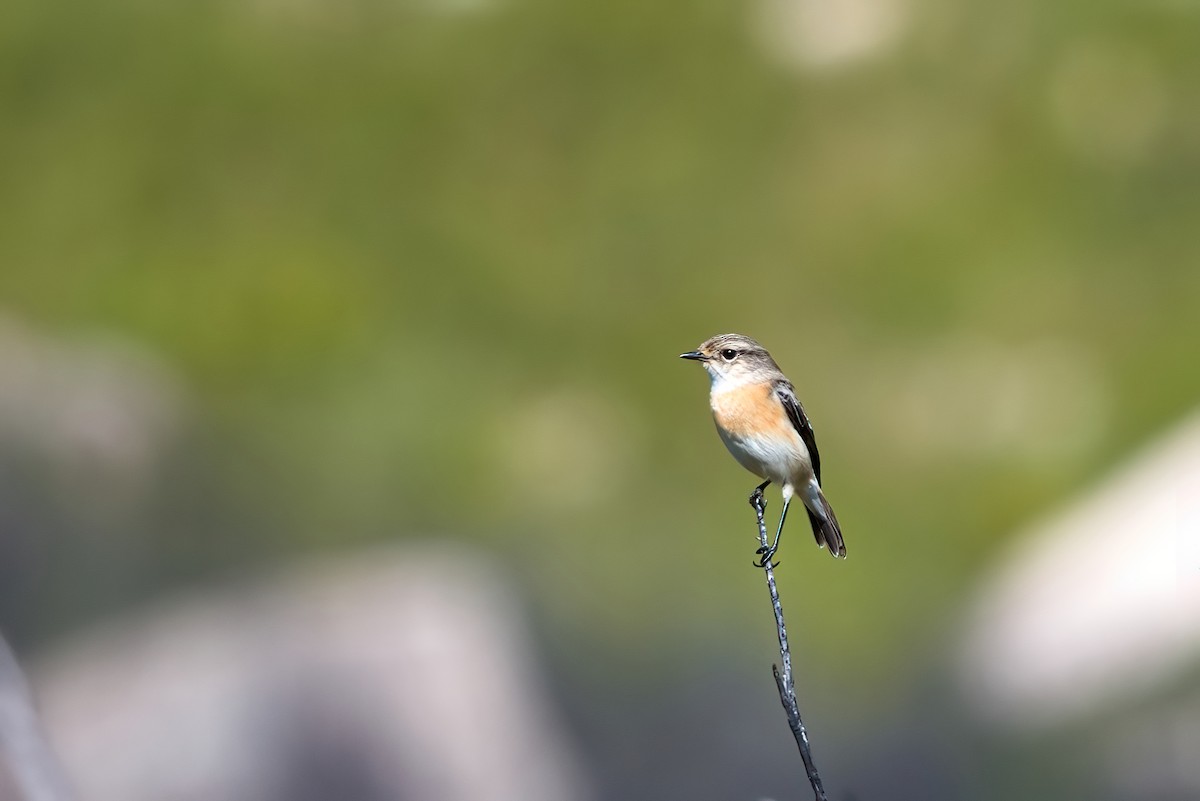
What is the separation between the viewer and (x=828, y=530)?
24.2 ft

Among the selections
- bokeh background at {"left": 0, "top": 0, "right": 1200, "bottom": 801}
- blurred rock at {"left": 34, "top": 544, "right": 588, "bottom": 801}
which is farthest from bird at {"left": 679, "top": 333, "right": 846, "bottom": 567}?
blurred rock at {"left": 34, "top": 544, "right": 588, "bottom": 801}

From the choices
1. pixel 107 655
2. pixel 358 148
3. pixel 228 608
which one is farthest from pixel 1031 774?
pixel 358 148

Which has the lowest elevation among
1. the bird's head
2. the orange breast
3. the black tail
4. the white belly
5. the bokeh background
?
the black tail

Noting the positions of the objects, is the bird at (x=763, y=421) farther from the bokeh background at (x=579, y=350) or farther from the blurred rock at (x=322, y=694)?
the blurred rock at (x=322, y=694)

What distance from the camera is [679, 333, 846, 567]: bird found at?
21.7ft

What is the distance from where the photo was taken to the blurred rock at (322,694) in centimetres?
1470

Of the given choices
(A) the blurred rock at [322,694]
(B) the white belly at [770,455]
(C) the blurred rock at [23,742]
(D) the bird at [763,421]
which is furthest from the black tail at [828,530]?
(A) the blurred rock at [322,694]

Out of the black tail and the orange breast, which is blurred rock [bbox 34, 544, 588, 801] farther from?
the orange breast

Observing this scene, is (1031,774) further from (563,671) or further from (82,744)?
(82,744)

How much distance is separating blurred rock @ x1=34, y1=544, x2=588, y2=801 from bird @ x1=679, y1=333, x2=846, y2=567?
9.12 meters

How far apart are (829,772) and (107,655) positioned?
9.05m

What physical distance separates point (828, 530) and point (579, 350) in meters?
10.6

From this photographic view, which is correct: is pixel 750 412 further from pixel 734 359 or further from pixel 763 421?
pixel 734 359

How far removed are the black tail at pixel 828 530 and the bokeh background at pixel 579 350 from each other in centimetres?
787
